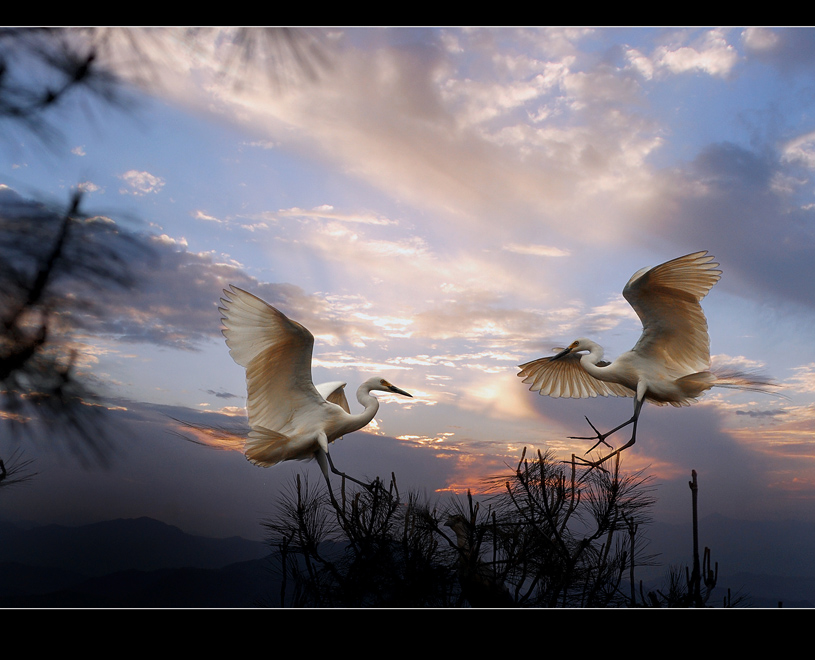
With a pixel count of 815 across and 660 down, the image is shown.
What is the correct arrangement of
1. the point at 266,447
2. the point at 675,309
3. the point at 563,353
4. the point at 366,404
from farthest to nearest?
the point at 563,353
the point at 366,404
the point at 675,309
the point at 266,447

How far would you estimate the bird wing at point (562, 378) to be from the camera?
371 centimetres

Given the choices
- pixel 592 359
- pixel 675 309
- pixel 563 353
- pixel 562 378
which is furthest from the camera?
pixel 562 378

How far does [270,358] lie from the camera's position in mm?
3023

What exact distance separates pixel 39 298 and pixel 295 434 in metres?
1.44

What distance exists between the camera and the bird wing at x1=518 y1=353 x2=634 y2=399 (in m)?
3.71

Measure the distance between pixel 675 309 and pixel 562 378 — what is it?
3.03 feet

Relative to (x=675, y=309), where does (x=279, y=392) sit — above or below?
below

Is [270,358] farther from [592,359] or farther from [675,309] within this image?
[675,309]

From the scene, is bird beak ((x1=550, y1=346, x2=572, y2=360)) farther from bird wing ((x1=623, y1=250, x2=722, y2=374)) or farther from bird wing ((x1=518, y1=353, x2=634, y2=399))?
bird wing ((x1=623, y1=250, x2=722, y2=374))

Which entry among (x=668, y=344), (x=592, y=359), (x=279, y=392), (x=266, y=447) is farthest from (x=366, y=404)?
(x=668, y=344)

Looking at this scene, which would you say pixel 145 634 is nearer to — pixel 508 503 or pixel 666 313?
pixel 508 503

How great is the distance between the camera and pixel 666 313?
3.12 m

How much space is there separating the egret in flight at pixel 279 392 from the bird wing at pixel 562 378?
1.18m
